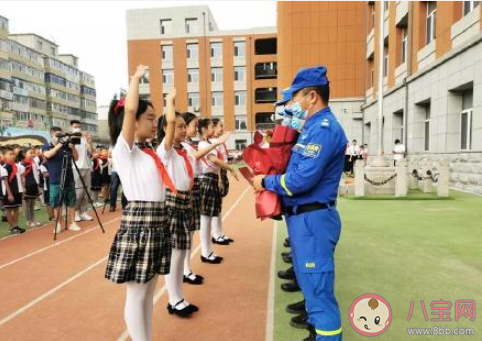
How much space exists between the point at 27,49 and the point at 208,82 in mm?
32002

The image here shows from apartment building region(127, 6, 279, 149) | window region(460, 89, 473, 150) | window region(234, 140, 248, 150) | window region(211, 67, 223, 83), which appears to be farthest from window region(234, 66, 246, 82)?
window region(460, 89, 473, 150)

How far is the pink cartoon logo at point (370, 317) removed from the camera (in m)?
2.86

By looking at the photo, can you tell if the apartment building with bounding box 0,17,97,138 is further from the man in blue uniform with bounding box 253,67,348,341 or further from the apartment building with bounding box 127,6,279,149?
the man in blue uniform with bounding box 253,67,348,341

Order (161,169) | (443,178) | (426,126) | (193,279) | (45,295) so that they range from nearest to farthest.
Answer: (161,169) → (45,295) → (193,279) → (443,178) → (426,126)

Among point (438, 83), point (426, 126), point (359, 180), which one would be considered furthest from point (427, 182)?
point (426, 126)

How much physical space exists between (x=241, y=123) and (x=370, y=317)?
39.5 metres

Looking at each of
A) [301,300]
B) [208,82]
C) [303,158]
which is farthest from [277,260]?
[208,82]

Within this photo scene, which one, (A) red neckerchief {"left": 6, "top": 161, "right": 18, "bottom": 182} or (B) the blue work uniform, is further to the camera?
(A) red neckerchief {"left": 6, "top": 161, "right": 18, "bottom": 182}

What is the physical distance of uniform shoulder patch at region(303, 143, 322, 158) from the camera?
204 cm

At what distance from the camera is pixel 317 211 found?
213 cm

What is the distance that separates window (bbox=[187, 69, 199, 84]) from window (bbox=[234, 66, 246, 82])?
4.81m

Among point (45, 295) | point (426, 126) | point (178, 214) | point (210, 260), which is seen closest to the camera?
point (178, 214)

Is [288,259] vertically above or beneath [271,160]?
beneath

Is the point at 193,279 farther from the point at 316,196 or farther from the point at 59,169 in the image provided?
the point at 59,169
